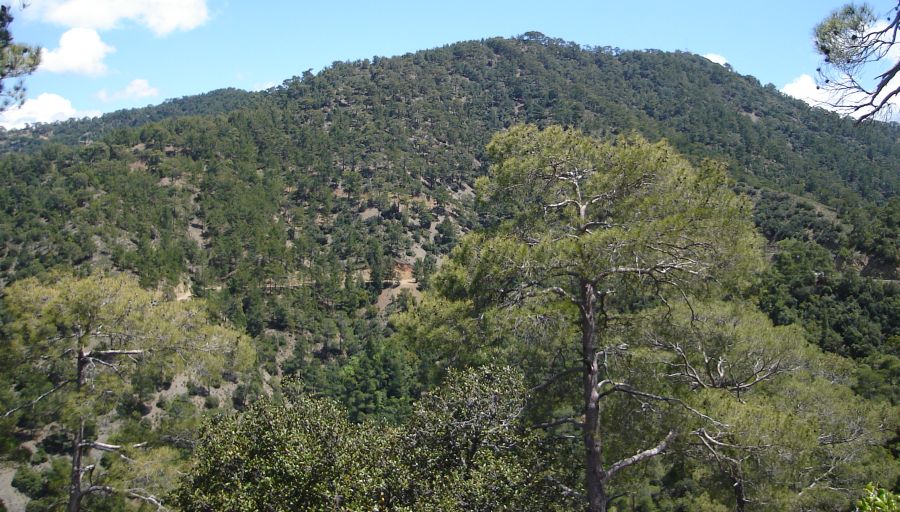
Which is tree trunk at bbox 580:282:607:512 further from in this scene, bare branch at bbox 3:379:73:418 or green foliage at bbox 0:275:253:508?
bare branch at bbox 3:379:73:418

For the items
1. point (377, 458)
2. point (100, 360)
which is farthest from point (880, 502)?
point (100, 360)

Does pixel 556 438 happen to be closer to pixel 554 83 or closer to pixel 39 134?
pixel 554 83

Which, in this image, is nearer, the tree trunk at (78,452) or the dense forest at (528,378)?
the dense forest at (528,378)

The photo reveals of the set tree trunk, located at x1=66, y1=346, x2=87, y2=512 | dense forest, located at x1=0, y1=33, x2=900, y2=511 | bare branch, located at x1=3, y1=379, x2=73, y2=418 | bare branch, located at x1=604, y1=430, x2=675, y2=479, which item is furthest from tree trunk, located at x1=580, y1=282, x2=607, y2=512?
bare branch, located at x1=3, y1=379, x2=73, y2=418

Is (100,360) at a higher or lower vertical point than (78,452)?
higher

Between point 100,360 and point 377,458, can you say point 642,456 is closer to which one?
point 377,458

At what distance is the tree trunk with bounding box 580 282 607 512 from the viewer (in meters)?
5.98

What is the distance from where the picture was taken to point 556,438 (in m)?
6.64

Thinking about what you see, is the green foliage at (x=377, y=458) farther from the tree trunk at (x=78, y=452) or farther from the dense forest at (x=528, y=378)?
the tree trunk at (x=78, y=452)

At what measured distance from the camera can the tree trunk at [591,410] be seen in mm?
5984

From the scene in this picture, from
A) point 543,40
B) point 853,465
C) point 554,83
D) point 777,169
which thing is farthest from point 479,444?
point 543,40

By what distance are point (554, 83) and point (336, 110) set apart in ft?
132

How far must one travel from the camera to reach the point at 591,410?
20.5ft

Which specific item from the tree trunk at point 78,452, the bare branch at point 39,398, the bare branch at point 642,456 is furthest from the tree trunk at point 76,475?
the bare branch at point 642,456
